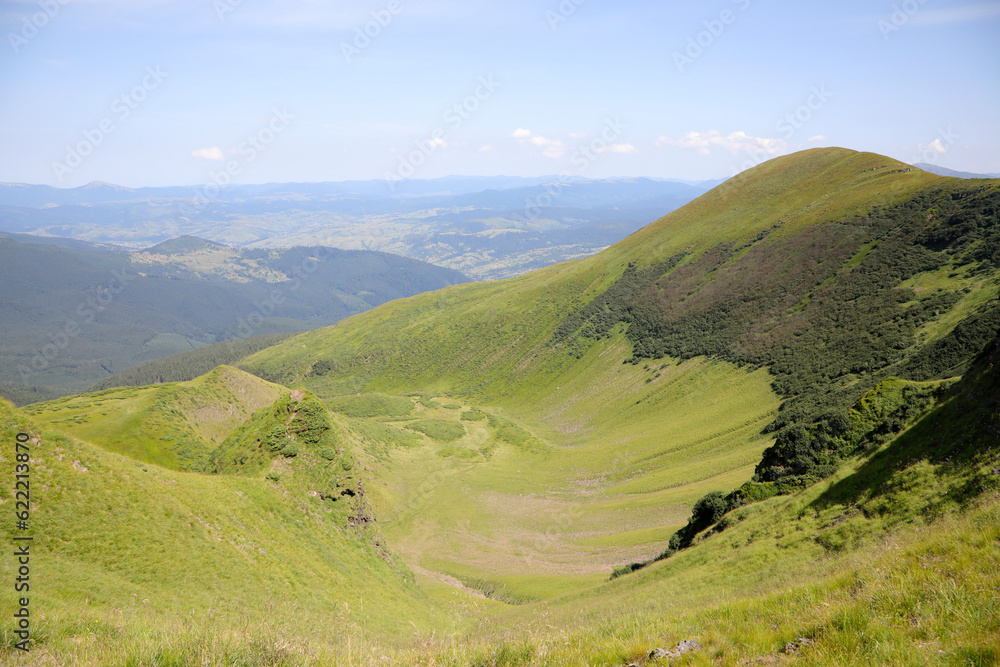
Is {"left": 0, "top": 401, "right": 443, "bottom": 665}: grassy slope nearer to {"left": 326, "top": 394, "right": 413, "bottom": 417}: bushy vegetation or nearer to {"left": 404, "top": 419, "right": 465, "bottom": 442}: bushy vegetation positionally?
{"left": 404, "top": 419, "right": 465, "bottom": 442}: bushy vegetation

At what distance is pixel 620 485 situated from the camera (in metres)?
58.2

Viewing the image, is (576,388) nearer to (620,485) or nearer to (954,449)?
(620,485)

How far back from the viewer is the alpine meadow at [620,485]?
775 centimetres

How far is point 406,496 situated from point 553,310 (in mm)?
86409

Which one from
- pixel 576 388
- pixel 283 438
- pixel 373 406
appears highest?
pixel 283 438

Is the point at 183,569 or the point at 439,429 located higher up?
the point at 183,569

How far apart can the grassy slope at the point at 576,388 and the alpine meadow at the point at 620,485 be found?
585mm

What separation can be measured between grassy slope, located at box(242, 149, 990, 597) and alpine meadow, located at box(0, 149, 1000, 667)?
1.92ft

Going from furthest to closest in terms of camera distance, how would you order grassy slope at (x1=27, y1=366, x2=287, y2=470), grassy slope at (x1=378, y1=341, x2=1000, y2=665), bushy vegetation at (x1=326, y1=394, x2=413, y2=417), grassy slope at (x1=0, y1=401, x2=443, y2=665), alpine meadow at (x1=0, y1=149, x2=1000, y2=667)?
bushy vegetation at (x1=326, y1=394, x2=413, y2=417) < grassy slope at (x1=27, y1=366, x2=287, y2=470) < alpine meadow at (x1=0, y1=149, x2=1000, y2=667) < grassy slope at (x1=0, y1=401, x2=443, y2=665) < grassy slope at (x1=378, y1=341, x2=1000, y2=665)

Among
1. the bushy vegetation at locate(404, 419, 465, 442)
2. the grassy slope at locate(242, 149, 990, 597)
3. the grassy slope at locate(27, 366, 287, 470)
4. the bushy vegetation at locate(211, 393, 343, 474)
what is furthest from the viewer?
the bushy vegetation at locate(404, 419, 465, 442)

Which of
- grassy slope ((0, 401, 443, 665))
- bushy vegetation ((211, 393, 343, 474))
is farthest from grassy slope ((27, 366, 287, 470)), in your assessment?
grassy slope ((0, 401, 443, 665))

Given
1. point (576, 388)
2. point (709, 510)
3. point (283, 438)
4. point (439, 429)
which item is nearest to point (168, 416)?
point (283, 438)

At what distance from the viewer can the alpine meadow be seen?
7750 millimetres

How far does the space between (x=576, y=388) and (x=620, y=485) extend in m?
42.4
